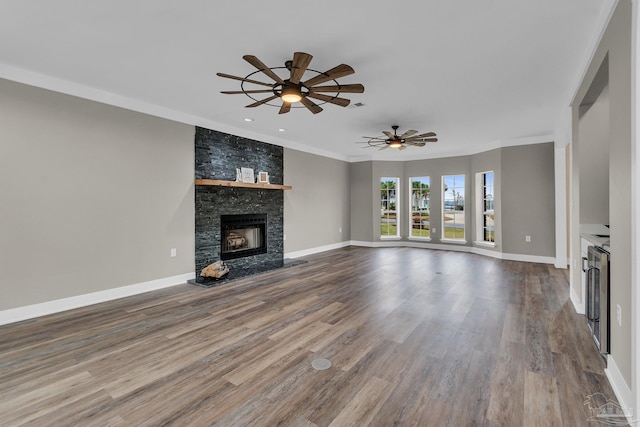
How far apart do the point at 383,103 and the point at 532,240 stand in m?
4.81

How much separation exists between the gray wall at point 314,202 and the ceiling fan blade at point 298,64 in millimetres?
3979

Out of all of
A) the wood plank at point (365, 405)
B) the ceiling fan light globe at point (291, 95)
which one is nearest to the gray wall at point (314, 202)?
the ceiling fan light globe at point (291, 95)

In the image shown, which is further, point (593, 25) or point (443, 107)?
point (443, 107)

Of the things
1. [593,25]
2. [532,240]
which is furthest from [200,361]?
[532,240]

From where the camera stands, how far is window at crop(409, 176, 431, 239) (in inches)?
336

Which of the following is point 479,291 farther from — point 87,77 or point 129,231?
point 87,77

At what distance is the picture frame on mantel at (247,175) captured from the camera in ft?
18.3

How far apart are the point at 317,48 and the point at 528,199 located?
601 centimetres

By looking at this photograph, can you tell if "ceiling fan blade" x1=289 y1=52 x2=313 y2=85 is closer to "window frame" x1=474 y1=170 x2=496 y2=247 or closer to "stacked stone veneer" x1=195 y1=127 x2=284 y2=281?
"stacked stone veneer" x1=195 y1=127 x2=284 y2=281

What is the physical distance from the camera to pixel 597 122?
10.4 feet

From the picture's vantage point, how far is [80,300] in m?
3.64

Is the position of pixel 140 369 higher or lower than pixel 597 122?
lower

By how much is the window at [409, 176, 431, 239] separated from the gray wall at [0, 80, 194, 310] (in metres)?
6.35

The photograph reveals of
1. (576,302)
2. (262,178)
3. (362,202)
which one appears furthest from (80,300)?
(362,202)
